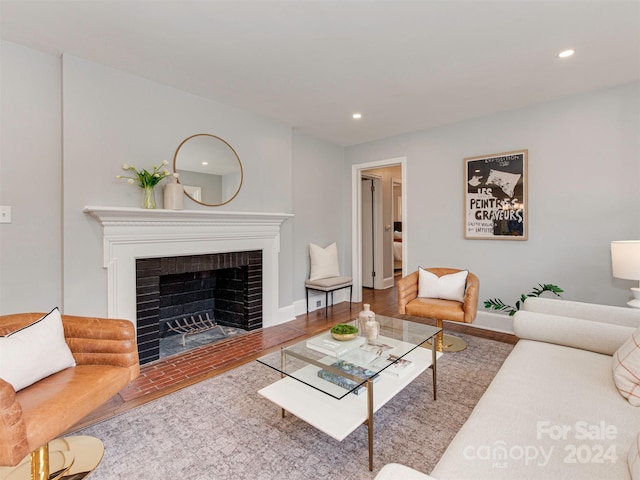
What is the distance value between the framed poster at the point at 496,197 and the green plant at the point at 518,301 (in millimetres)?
560

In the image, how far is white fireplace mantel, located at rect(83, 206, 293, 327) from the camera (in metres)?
2.56

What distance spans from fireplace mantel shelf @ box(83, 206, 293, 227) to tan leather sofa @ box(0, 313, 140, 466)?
95 cm

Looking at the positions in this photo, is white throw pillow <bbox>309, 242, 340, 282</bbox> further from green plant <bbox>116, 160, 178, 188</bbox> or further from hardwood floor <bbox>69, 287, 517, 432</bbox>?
green plant <bbox>116, 160, 178, 188</bbox>

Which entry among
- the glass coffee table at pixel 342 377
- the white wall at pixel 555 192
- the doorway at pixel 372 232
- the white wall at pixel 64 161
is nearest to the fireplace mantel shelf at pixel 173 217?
the white wall at pixel 64 161

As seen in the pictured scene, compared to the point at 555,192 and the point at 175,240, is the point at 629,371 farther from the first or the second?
the point at 175,240

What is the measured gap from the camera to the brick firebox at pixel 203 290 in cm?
278

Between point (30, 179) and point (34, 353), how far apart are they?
1.48 m

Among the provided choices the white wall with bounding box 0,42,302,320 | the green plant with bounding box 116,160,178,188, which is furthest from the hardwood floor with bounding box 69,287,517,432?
the green plant with bounding box 116,160,178,188

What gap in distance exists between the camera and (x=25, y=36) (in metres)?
2.17

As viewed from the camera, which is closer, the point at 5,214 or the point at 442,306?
the point at 5,214

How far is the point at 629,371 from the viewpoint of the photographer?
1.41m

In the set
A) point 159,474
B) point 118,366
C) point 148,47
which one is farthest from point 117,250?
point 159,474

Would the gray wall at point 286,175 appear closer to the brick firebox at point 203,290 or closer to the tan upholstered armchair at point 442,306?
the brick firebox at point 203,290

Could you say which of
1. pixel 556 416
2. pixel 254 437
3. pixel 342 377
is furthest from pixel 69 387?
pixel 556 416
